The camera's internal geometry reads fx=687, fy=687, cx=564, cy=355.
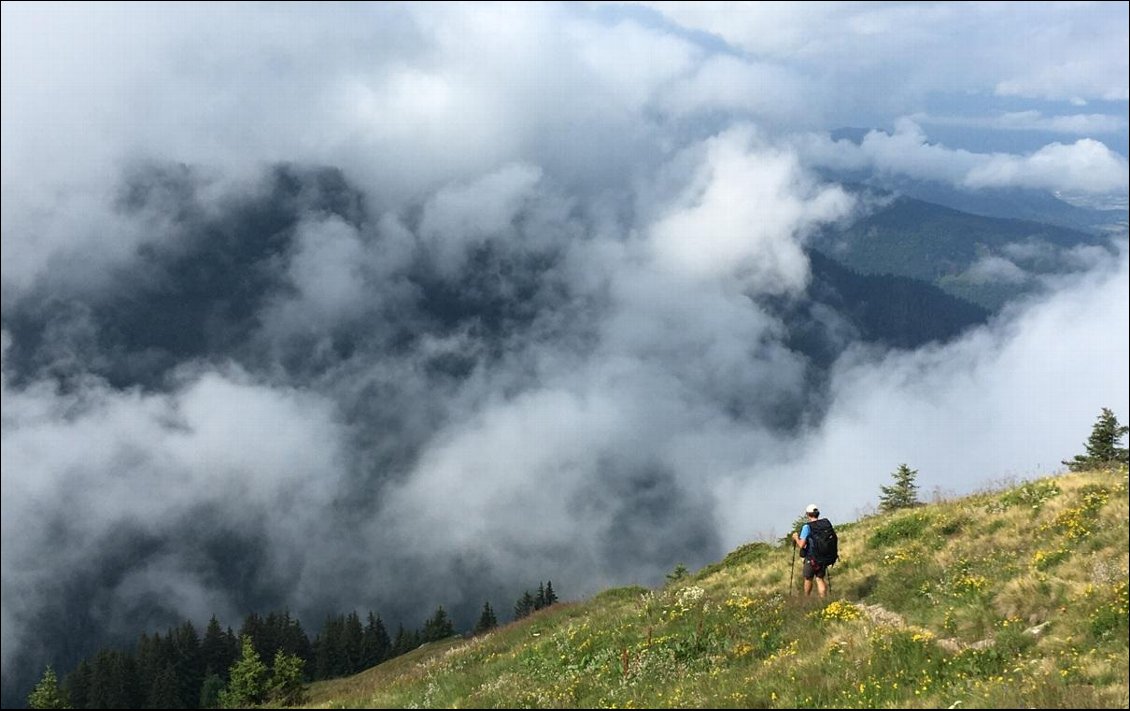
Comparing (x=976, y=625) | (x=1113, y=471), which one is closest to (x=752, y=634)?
(x=976, y=625)

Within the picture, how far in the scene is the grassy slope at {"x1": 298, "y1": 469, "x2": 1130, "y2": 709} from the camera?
33.8ft

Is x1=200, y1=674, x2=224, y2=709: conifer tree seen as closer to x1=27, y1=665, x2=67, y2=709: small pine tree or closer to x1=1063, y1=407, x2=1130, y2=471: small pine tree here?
x1=27, y1=665, x2=67, y2=709: small pine tree

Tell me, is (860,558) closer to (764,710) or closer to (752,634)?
(752,634)

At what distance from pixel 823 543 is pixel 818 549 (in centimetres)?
23

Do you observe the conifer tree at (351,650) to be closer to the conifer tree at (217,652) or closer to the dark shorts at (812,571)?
the conifer tree at (217,652)

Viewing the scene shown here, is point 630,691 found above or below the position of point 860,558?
below

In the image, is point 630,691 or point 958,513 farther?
point 958,513

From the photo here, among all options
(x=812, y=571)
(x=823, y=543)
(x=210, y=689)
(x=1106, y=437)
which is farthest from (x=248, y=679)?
(x=210, y=689)

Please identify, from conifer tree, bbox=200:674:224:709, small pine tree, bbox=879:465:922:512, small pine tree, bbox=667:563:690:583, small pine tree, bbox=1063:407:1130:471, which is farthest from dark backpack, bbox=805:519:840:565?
conifer tree, bbox=200:674:224:709

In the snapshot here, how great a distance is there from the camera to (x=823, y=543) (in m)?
17.2

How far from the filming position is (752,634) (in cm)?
1519

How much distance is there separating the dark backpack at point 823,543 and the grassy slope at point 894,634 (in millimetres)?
936

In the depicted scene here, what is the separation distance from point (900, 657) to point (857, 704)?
1.84m

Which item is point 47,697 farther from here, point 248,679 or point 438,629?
point 438,629
